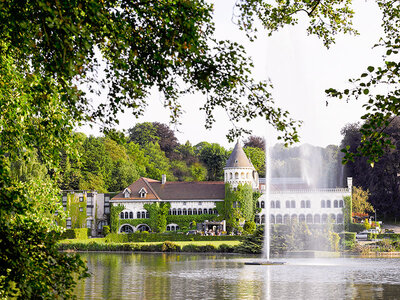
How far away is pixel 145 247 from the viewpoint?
44.2m

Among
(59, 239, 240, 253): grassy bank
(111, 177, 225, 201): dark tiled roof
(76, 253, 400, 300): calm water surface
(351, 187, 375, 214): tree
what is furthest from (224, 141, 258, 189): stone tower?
(76, 253, 400, 300): calm water surface

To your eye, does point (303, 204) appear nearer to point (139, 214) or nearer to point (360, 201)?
point (360, 201)

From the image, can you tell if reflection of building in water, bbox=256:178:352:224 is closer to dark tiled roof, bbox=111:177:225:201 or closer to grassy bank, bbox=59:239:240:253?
dark tiled roof, bbox=111:177:225:201

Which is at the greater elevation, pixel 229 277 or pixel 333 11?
pixel 333 11

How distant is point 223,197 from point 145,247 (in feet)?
63.2

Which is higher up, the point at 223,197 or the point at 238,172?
the point at 238,172

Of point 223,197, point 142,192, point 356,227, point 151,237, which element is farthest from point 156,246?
point 356,227

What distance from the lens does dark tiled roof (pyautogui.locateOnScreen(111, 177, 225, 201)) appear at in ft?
205

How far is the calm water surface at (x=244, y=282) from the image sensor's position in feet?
54.9

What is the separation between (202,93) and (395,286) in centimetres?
1505

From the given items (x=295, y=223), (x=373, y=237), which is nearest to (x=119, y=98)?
(x=295, y=223)

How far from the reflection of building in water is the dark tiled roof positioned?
5090 millimetres

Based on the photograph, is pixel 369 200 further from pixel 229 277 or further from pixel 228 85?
pixel 228 85

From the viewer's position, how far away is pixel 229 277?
2198cm
